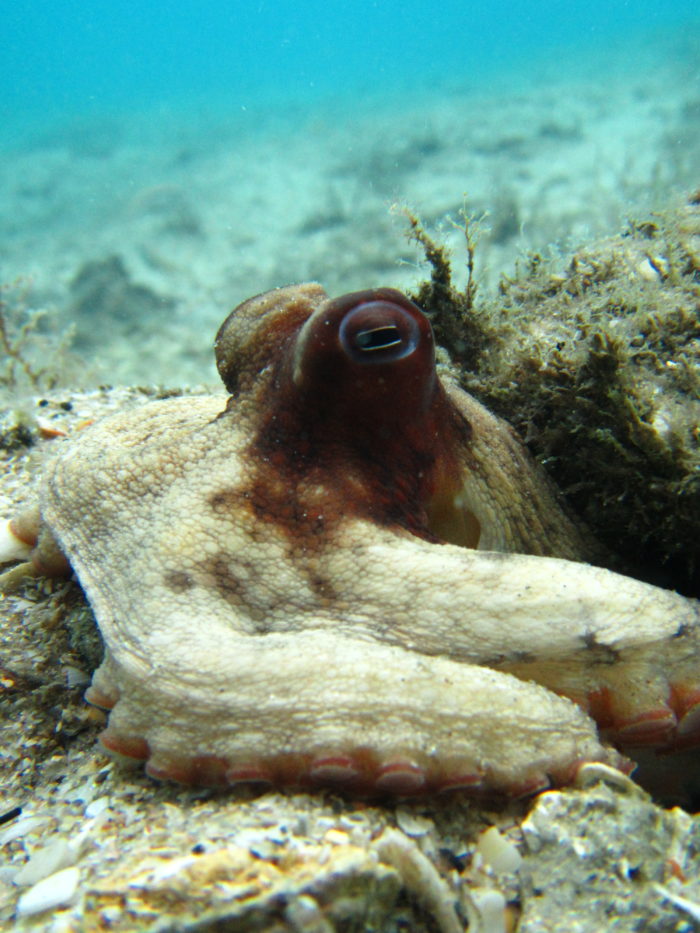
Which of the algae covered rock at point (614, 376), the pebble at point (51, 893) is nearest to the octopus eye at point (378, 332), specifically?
the algae covered rock at point (614, 376)

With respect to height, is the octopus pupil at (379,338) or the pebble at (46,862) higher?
the octopus pupil at (379,338)

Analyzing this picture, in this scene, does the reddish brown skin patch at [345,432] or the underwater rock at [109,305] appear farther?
the underwater rock at [109,305]

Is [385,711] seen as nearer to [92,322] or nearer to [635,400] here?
[635,400]

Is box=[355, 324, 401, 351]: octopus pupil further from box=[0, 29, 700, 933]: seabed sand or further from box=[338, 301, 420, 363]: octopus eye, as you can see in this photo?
box=[0, 29, 700, 933]: seabed sand

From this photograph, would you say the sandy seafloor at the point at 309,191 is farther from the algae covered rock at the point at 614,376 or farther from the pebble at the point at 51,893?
the pebble at the point at 51,893

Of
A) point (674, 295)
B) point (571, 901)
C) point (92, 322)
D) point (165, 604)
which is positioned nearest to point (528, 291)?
point (674, 295)

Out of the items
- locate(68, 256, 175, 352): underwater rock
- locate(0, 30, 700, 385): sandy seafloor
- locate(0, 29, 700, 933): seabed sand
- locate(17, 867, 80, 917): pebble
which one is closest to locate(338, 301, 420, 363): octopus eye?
locate(0, 29, 700, 933): seabed sand
